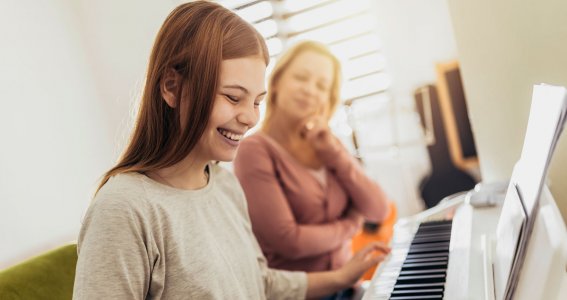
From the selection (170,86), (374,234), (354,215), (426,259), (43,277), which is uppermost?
(170,86)

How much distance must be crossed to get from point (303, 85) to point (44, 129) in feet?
3.39

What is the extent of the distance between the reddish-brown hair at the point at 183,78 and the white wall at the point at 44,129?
1098 mm

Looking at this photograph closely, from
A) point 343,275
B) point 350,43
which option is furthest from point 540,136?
point 350,43

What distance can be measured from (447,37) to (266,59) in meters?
2.99

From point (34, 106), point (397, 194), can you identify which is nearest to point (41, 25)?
point (34, 106)

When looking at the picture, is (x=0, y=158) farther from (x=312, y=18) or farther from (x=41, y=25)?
(x=312, y=18)

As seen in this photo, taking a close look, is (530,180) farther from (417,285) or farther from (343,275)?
(343,275)

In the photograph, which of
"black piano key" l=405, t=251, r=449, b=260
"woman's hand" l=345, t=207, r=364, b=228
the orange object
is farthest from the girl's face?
the orange object

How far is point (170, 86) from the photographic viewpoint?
3.27ft

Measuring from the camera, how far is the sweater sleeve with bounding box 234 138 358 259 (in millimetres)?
1710

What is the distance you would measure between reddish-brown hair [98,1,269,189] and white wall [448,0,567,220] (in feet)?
1.93

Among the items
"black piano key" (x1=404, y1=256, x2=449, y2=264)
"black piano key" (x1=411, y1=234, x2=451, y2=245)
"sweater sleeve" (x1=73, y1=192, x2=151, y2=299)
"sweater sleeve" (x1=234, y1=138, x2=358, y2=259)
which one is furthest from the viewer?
"sweater sleeve" (x1=234, y1=138, x2=358, y2=259)

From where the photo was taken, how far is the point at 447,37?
376 centimetres

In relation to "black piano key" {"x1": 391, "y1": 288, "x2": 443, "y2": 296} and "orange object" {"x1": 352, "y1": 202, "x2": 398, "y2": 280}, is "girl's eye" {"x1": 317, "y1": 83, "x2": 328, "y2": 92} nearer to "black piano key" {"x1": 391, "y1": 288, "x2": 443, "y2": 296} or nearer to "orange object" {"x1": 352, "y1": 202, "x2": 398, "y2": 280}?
"black piano key" {"x1": 391, "y1": 288, "x2": 443, "y2": 296}
